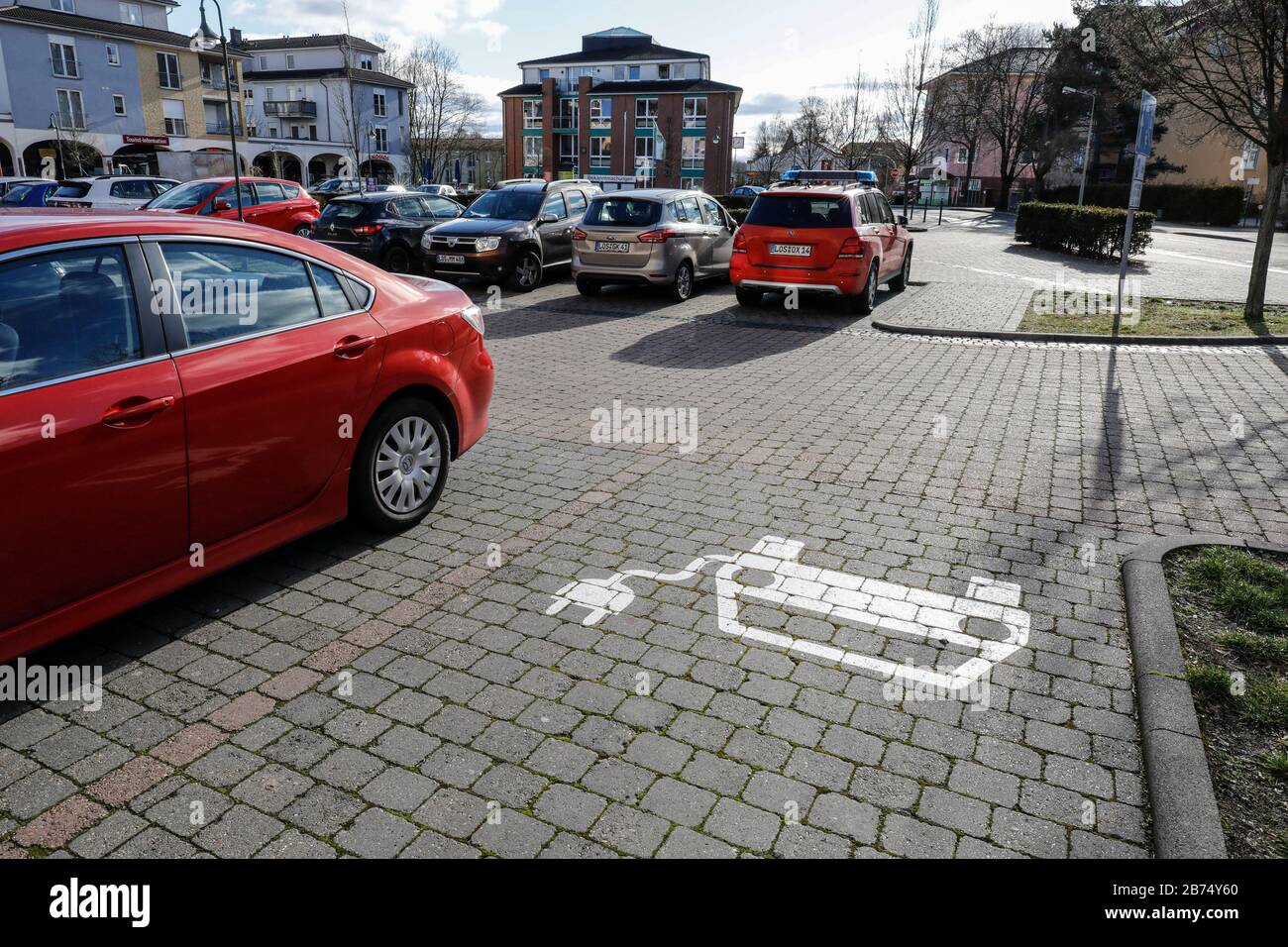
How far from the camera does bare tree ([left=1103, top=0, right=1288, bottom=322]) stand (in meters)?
12.1

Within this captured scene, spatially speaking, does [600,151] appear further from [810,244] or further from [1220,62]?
[1220,62]

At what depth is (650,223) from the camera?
14.5 metres

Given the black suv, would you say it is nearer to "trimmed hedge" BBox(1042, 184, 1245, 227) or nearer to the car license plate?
the car license plate

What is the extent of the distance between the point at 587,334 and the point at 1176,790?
1000 cm

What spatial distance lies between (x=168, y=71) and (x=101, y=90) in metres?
5.51

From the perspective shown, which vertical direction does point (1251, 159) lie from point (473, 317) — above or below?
above

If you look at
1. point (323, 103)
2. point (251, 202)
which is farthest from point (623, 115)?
point (251, 202)

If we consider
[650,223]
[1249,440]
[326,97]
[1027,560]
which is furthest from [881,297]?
[326,97]

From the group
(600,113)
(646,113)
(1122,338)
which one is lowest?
(1122,338)

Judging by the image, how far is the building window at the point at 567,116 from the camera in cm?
8231

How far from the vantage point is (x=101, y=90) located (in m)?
52.8
